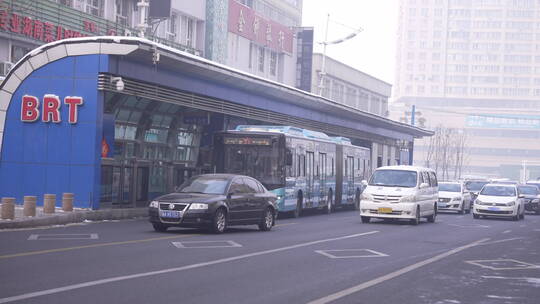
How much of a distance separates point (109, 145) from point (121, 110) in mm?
1902

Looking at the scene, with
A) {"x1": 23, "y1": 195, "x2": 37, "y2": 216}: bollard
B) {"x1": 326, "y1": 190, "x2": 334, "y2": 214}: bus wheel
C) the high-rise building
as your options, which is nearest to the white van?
{"x1": 326, "y1": 190, "x2": 334, "y2": 214}: bus wheel

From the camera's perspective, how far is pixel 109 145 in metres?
30.2

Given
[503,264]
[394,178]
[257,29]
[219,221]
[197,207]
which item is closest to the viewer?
[503,264]

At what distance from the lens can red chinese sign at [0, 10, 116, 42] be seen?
107ft

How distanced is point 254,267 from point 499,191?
86.2 ft

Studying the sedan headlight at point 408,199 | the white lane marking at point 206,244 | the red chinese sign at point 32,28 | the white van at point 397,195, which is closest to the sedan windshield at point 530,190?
the white van at point 397,195

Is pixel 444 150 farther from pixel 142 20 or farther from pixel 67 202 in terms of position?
pixel 67 202

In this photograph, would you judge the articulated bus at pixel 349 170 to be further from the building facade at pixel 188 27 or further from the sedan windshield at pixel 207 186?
the sedan windshield at pixel 207 186

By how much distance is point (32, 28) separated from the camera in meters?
34.1

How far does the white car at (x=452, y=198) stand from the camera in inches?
1663

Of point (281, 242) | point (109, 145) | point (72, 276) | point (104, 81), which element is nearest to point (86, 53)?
point (104, 81)

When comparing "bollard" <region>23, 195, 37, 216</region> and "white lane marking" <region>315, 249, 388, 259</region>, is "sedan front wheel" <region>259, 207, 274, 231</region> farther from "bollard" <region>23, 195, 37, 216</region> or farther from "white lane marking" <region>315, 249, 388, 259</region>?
"bollard" <region>23, 195, 37, 216</region>

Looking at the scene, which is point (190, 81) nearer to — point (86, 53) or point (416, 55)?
point (86, 53)

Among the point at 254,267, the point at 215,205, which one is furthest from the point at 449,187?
the point at 254,267
